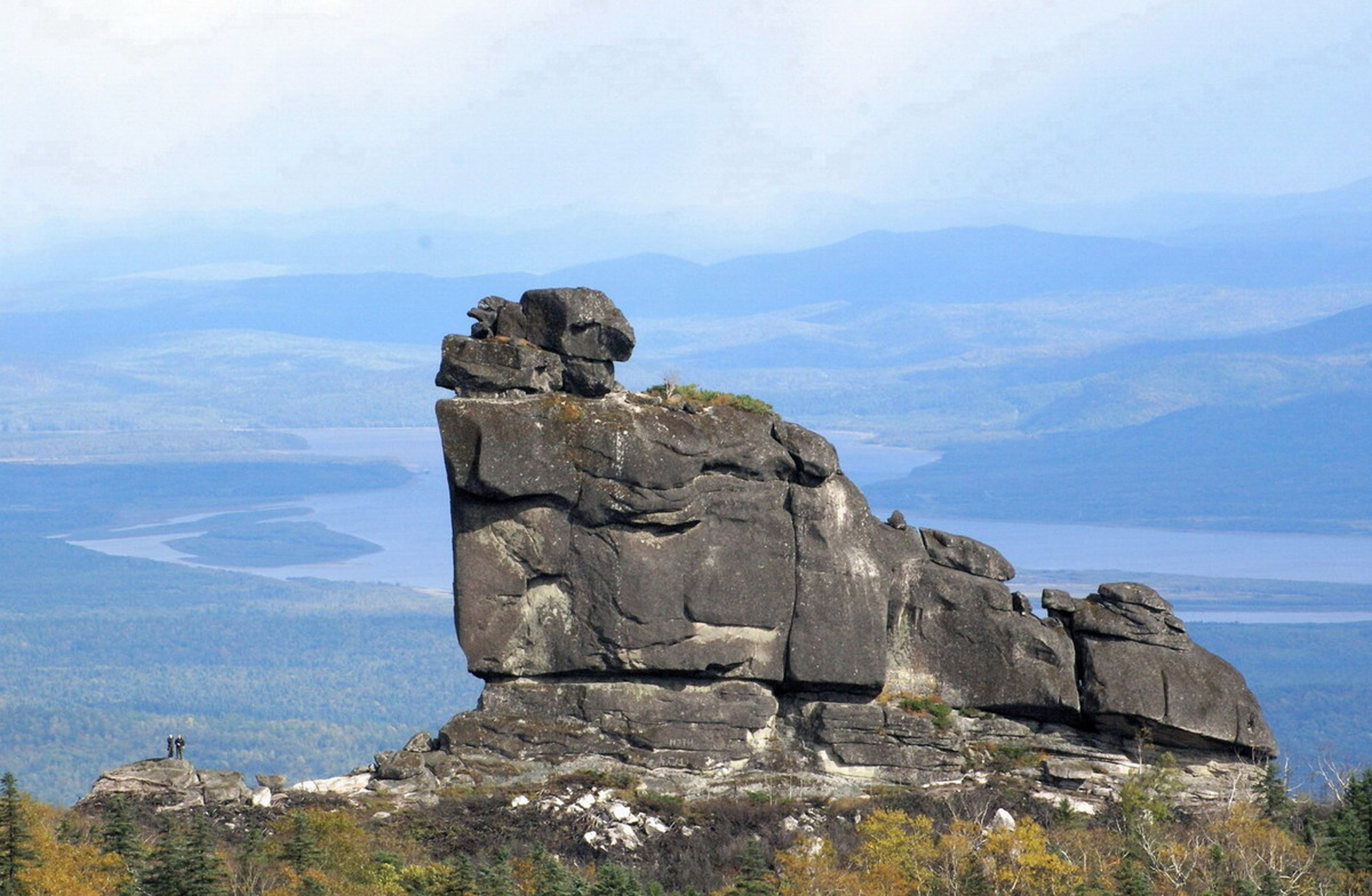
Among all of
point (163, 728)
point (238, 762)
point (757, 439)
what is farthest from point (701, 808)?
point (163, 728)

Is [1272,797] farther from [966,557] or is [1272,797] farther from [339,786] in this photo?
[339,786]

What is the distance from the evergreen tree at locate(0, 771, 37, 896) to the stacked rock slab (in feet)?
35.6

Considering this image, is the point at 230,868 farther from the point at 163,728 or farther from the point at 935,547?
the point at 163,728

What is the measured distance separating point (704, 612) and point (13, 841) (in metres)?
15.4

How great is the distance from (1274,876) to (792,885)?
892 cm

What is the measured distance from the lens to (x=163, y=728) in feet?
557

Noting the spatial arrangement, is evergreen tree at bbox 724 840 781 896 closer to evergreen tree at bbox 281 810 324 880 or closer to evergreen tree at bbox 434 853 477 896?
evergreen tree at bbox 434 853 477 896

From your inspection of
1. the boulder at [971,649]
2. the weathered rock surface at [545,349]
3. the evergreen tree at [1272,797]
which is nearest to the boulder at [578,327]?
the weathered rock surface at [545,349]

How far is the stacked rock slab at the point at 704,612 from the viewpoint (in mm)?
39906

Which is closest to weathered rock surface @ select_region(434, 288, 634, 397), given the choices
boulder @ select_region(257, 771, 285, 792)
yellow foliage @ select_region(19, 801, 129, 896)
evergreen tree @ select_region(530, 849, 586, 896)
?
boulder @ select_region(257, 771, 285, 792)

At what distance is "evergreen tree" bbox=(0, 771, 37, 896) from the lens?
2981cm

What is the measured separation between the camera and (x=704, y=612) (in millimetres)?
40156

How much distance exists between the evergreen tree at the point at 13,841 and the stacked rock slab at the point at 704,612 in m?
10.8

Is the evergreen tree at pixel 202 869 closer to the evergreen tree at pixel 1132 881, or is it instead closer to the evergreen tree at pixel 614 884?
the evergreen tree at pixel 614 884
